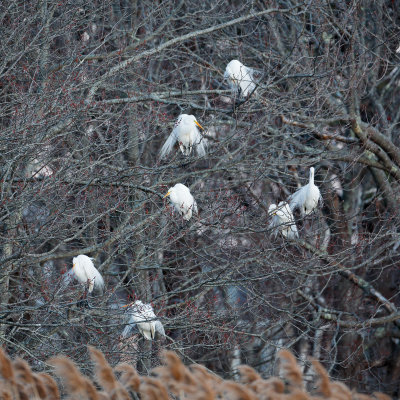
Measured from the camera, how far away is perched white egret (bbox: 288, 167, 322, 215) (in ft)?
28.8

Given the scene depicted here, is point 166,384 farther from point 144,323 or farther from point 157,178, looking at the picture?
point 157,178

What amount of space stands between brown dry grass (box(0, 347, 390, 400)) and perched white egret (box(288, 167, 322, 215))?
454 cm

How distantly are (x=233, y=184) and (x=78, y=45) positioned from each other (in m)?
2.87

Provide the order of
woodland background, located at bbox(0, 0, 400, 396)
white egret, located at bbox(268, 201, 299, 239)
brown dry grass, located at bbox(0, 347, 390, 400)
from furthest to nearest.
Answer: white egret, located at bbox(268, 201, 299, 239), woodland background, located at bbox(0, 0, 400, 396), brown dry grass, located at bbox(0, 347, 390, 400)

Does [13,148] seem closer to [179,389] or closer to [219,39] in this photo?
[179,389]

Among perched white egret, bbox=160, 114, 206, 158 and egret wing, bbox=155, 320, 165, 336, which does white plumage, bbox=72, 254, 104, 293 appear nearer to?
egret wing, bbox=155, 320, 165, 336

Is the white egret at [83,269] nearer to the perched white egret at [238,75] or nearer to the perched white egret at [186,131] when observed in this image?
the perched white egret at [186,131]

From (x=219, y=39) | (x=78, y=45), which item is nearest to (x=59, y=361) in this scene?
(x=78, y=45)

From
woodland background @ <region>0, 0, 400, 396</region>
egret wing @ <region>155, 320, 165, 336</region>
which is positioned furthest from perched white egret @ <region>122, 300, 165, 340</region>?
woodland background @ <region>0, 0, 400, 396</region>

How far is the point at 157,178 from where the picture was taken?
9.42 m

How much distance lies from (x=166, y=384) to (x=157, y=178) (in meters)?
5.24

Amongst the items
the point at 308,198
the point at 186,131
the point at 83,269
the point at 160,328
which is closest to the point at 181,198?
the point at 186,131

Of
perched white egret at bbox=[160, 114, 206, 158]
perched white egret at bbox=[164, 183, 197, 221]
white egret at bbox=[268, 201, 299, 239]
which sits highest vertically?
perched white egret at bbox=[160, 114, 206, 158]

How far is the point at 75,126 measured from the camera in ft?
25.0
